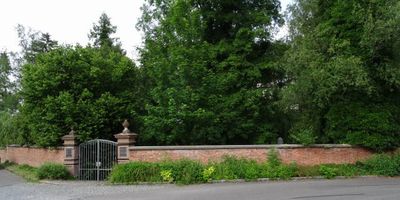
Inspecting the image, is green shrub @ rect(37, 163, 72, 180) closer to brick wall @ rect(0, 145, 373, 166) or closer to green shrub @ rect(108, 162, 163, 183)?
green shrub @ rect(108, 162, 163, 183)

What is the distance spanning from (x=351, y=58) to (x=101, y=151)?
42.3 ft

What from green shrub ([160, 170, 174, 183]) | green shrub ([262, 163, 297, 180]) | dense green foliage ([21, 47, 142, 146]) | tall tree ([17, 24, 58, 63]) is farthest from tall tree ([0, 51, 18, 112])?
green shrub ([262, 163, 297, 180])

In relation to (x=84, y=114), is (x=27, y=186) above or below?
below

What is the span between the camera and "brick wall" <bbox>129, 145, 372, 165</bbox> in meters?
21.8

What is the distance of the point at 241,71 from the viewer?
26.7 meters

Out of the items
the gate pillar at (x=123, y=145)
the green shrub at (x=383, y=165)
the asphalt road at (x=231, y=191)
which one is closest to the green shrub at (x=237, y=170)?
the asphalt road at (x=231, y=191)

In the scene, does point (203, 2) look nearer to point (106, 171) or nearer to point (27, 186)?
point (106, 171)

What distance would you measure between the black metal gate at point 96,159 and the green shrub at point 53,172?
1049mm

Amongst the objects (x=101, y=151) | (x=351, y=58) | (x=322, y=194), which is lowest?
(x=322, y=194)

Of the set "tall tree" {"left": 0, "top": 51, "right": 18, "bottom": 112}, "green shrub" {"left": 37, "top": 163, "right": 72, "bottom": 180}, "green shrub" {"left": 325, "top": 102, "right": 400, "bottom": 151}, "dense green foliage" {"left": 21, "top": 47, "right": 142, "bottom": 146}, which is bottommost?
"green shrub" {"left": 37, "top": 163, "right": 72, "bottom": 180}

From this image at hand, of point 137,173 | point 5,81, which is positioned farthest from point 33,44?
point 137,173

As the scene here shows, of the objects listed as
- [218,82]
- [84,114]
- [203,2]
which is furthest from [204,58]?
[84,114]

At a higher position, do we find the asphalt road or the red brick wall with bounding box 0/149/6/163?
the red brick wall with bounding box 0/149/6/163

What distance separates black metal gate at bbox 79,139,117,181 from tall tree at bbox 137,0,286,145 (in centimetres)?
269
